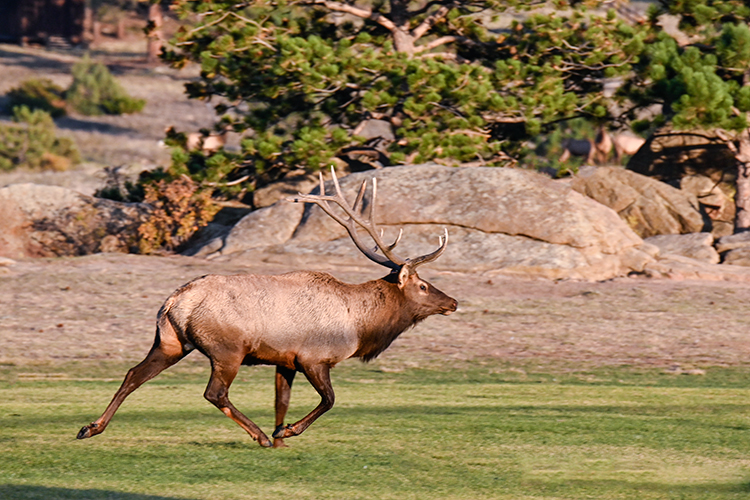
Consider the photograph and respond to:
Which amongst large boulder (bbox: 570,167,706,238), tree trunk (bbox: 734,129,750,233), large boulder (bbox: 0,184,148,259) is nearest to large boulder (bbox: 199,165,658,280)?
large boulder (bbox: 570,167,706,238)

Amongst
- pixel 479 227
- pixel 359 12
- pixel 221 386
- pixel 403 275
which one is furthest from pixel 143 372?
pixel 359 12

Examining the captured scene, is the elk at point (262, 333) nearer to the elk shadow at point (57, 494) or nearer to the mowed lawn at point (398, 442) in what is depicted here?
the mowed lawn at point (398, 442)

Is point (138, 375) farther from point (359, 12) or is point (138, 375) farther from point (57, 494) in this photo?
point (359, 12)

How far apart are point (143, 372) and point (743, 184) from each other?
66.2ft

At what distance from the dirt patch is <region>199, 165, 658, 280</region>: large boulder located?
63 cm

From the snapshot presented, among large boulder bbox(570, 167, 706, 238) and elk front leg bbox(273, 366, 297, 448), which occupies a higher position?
elk front leg bbox(273, 366, 297, 448)

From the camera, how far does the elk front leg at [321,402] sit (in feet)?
28.8

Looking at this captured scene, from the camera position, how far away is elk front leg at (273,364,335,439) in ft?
28.8

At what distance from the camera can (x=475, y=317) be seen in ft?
58.0

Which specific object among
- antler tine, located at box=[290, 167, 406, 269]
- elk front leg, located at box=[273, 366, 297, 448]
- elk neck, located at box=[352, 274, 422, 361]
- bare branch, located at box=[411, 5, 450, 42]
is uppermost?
bare branch, located at box=[411, 5, 450, 42]

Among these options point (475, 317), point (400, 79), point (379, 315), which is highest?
point (400, 79)

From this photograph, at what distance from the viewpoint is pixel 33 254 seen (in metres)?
23.1

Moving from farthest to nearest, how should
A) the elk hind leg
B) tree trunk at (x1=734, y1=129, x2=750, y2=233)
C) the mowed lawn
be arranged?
tree trunk at (x1=734, y1=129, x2=750, y2=233) → the elk hind leg → the mowed lawn

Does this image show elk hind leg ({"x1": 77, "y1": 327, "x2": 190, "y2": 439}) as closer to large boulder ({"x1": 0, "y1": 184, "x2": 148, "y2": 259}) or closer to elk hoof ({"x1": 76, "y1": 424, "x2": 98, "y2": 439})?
elk hoof ({"x1": 76, "y1": 424, "x2": 98, "y2": 439})
